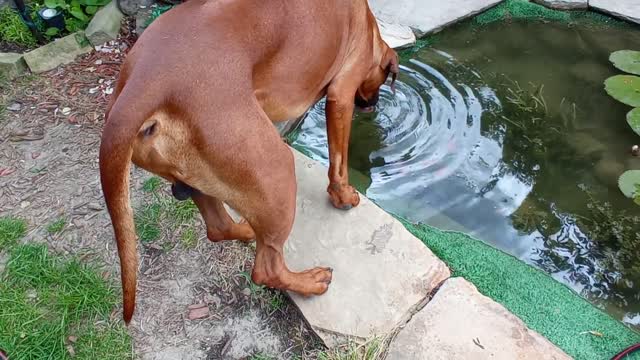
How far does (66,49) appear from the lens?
4137 mm

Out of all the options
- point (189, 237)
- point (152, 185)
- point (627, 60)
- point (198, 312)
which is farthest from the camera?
point (627, 60)

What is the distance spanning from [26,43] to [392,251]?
3149 millimetres

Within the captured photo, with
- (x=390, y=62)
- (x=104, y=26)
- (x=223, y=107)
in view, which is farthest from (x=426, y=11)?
(x=223, y=107)

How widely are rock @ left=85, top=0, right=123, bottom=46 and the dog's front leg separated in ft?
7.47

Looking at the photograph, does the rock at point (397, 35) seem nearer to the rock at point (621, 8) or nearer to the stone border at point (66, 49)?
the rock at point (621, 8)

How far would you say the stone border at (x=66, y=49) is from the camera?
4016 millimetres

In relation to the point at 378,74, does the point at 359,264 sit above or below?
below

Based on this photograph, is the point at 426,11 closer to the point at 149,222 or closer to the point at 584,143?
the point at 584,143

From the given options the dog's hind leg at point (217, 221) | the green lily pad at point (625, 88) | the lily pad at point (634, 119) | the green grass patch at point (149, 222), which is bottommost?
the green grass patch at point (149, 222)

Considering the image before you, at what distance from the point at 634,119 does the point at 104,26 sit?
3441 millimetres

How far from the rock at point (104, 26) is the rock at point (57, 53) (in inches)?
2.7

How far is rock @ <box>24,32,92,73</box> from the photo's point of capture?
4.04m

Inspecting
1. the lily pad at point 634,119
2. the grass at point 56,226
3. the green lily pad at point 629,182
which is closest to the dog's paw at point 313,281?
the grass at point 56,226

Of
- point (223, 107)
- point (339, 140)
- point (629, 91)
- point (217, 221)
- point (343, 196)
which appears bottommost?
point (629, 91)
